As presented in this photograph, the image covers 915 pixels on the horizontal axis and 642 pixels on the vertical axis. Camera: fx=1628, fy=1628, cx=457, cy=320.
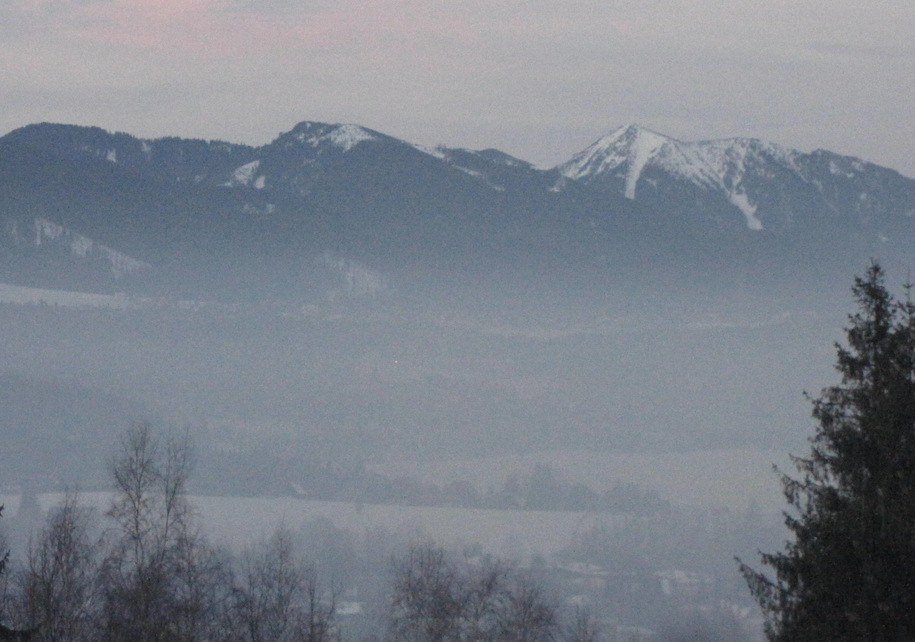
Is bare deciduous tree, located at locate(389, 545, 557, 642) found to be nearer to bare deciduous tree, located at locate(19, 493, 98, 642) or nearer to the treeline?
the treeline

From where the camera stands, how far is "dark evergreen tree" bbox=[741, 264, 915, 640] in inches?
693

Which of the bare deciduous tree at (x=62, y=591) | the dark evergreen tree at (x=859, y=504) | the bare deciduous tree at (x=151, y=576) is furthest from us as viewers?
the bare deciduous tree at (x=151, y=576)

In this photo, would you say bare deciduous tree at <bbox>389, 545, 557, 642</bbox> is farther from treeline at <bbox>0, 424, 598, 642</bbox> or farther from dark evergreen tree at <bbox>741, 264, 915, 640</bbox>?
dark evergreen tree at <bbox>741, 264, 915, 640</bbox>

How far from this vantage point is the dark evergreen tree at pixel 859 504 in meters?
17.6

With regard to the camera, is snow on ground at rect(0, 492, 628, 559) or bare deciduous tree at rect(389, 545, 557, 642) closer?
bare deciduous tree at rect(389, 545, 557, 642)

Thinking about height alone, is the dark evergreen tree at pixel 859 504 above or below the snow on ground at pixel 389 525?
below

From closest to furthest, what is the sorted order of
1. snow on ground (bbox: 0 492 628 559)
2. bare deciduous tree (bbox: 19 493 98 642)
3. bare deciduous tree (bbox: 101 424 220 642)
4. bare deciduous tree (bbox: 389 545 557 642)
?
bare deciduous tree (bbox: 19 493 98 642) → bare deciduous tree (bbox: 101 424 220 642) → bare deciduous tree (bbox: 389 545 557 642) → snow on ground (bbox: 0 492 628 559)

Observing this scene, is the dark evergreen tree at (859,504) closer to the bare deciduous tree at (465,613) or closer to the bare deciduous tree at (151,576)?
the bare deciduous tree at (465,613)

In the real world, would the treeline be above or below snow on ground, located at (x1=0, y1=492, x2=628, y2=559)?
below

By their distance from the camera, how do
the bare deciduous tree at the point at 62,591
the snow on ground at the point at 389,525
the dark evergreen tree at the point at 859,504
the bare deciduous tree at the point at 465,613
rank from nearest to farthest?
the dark evergreen tree at the point at 859,504, the bare deciduous tree at the point at 62,591, the bare deciduous tree at the point at 465,613, the snow on ground at the point at 389,525

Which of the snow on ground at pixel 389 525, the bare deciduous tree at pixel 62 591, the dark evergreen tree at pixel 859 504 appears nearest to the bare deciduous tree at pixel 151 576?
the bare deciduous tree at pixel 62 591

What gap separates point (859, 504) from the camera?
1798 centimetres

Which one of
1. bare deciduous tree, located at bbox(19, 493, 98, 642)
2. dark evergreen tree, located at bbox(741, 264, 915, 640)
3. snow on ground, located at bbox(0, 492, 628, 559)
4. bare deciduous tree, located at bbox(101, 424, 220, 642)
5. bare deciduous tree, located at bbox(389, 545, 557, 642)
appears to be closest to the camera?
dark evergreen tree, located at bbox(741, 264, 915, 640)

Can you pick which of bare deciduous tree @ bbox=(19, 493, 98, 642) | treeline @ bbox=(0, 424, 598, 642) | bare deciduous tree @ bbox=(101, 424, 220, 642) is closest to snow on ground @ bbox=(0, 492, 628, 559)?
bare deciduous tree @ bbox=(101, 424, 220, 642)
